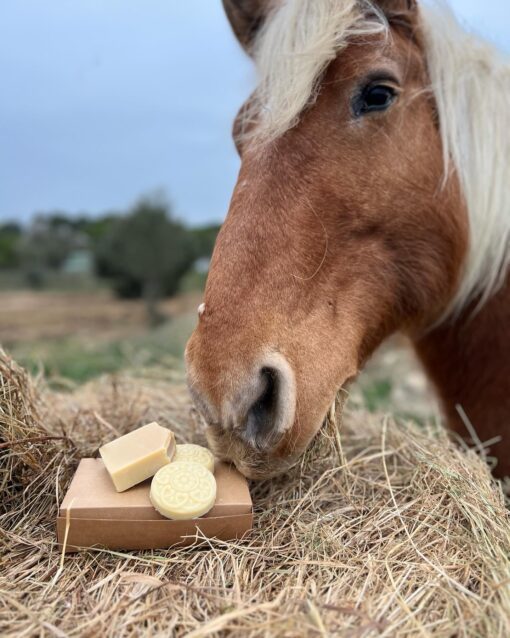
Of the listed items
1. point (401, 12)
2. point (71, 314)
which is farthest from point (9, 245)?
point (401, 12)

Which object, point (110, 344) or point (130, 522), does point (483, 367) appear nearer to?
point (130, 522)

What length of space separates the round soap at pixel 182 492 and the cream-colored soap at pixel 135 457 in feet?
0.14

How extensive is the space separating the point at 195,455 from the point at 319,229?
0.81 meters

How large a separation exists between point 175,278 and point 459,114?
1437 centimetres

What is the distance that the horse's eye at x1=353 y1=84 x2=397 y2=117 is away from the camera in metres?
1.75

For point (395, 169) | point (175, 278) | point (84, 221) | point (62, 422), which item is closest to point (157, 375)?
point (62, 422)

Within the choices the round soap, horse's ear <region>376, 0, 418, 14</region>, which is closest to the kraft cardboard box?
the round soap

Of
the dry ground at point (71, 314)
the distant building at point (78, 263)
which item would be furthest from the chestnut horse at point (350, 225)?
the distant building at point (78, 263)

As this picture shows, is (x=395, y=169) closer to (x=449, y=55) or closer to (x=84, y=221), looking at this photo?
(x=449, y=55)

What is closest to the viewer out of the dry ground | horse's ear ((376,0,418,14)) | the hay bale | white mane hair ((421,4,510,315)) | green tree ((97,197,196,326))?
the hay bale

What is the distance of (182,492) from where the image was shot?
149cm

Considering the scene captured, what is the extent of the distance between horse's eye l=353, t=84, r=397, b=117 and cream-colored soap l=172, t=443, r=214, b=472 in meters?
1.21

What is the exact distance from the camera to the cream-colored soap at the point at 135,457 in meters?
1.56

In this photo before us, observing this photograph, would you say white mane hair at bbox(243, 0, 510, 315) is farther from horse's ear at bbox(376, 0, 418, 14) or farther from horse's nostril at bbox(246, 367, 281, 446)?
horse's nostril at bbox(246, 367, 281, 446)
